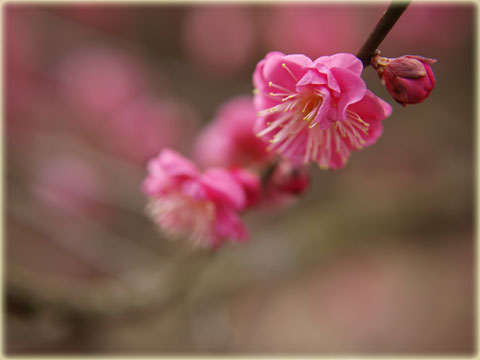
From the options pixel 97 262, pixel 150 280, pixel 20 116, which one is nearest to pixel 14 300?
pixel 150 280

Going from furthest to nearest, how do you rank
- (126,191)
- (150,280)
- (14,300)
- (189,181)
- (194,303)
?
(126,191)
(194,303)
(150,280)
(14,300)
(189,181)

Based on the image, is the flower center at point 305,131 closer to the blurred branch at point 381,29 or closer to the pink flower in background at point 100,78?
the blurred branch at point 381,29

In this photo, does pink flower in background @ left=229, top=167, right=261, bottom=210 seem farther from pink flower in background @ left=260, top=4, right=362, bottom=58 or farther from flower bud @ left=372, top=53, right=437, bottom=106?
pink flower in background @ left=260, top=4, right=362, bottom=58

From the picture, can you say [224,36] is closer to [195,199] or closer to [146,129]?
[146,129]

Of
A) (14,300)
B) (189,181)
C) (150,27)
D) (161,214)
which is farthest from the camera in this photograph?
(150,27)

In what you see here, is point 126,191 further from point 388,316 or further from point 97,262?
point 388,316

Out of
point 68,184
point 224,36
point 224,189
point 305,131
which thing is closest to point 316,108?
point 305,131
